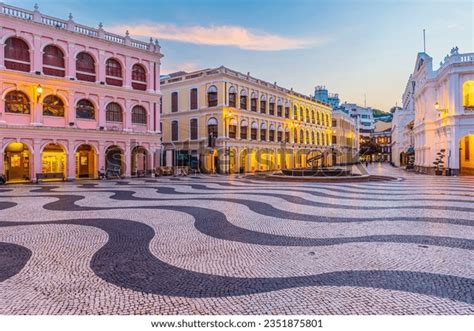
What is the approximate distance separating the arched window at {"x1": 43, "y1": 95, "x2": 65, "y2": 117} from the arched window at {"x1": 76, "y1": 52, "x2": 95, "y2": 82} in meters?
2.73

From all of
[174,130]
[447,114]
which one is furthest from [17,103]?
[447,114]

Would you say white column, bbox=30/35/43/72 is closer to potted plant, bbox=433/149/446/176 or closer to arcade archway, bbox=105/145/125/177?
arcade archway, bbox=105/145/125/177

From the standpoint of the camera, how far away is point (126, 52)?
3081cm

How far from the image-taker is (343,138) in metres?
75.1

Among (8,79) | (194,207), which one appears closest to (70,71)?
(8,79)

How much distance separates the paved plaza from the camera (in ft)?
13.9

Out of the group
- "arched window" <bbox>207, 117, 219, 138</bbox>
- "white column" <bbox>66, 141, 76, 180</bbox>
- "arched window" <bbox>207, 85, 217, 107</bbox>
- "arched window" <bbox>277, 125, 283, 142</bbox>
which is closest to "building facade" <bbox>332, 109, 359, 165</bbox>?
"arched window" <bbox>277, 125, 283, 142</bbox>

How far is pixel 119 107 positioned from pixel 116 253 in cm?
2676

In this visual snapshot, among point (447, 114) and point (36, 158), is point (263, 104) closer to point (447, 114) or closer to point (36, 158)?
point (447, 114)

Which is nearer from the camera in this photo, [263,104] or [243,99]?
[243,99]

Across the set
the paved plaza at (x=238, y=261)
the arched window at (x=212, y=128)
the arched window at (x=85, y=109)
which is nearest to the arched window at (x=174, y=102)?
the arched window at (x=212, y=128)

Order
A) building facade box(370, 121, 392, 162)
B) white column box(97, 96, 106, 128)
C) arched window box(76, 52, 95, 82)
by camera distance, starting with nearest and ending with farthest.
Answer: arched window box(76, 52, 95, 82), white column box(97, 96, 106, 128), building facade box(370, 121, 392, 162)

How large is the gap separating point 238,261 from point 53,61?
2734 centimetres

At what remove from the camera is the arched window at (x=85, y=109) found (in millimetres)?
27953
